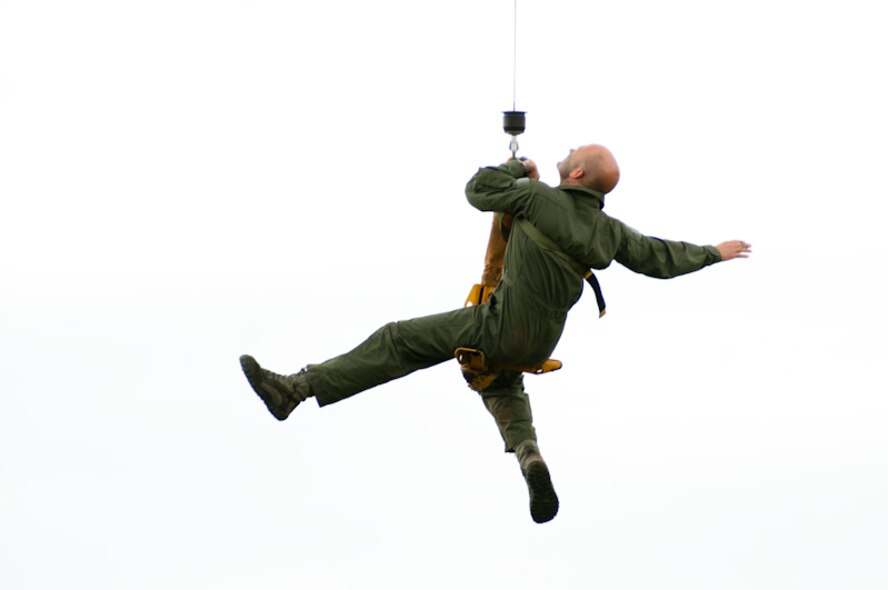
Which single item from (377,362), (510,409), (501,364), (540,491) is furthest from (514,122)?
(540,491)

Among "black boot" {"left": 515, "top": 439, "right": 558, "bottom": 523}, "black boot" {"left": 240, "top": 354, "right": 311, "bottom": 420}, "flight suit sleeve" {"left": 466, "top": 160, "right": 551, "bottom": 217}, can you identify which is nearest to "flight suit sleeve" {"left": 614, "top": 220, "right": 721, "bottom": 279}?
"flight suit sleeve" {"left": 466, "top": 160, "right": 551, "bottom": 217}

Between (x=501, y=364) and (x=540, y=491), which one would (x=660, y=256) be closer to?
(x=501, y=364)

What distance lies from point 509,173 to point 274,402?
1.76m

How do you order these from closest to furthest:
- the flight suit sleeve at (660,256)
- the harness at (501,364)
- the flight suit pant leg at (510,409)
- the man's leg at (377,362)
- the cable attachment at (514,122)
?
the cable attachment at (514,122), the harness at (501,364), the man's leg at (377,362), the flight suit sleeve at (660,256), the flight suit pant leg at (510,409)

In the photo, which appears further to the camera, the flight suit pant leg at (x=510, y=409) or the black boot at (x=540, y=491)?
the flight suit pant leg at (x=510, y=409)

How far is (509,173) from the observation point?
11.2 metres

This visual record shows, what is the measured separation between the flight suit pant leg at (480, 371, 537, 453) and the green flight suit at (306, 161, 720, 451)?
1.37ft

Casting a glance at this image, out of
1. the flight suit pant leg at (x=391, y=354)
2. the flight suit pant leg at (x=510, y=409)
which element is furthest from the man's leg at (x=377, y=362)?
the flight suit pant leg at (x=510, y=409)

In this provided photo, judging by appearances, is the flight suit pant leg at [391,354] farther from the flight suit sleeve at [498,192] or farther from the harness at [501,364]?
the flight suit sleeve at [498,192]

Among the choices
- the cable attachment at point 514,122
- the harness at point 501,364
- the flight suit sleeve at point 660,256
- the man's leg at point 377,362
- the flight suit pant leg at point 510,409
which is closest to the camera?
the cable attachment at point 514,122

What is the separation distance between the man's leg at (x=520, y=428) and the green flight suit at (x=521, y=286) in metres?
0.42

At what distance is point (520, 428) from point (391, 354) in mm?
943

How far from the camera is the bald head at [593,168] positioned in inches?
442

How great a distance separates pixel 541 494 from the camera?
11.5 metres
